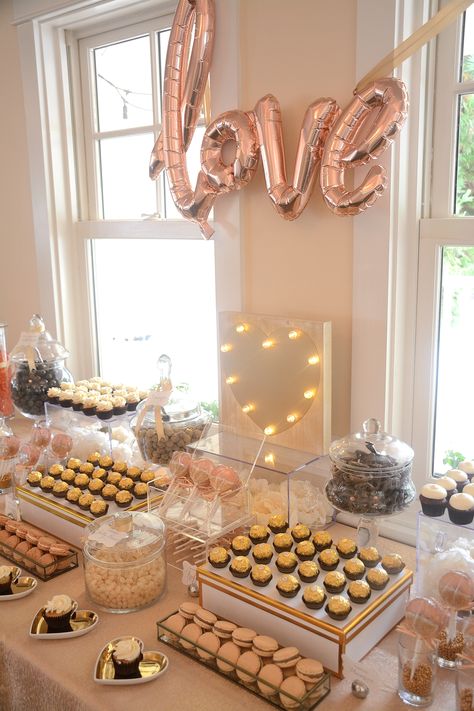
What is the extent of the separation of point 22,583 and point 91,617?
0.22 metres

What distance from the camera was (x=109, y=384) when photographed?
2283 mm

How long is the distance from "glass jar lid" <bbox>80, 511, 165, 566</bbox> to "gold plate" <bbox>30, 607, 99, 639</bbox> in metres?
0.10

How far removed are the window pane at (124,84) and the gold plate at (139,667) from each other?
5.61ft

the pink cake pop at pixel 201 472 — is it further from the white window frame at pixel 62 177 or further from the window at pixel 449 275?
the white window frame at pixel 62 177

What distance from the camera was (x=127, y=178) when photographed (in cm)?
244

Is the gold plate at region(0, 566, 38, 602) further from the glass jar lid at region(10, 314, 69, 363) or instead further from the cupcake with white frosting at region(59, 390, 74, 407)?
the glass jar lid at region(10, 314, 69, 363)

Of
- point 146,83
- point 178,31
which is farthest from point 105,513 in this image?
point 146,83

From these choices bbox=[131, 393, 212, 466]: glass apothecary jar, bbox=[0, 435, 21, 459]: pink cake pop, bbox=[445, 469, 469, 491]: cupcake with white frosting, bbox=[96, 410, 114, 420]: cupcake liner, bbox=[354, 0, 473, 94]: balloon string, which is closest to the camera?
bbox=[354, 0, 473, 94]: balloon string

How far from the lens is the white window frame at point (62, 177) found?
2.26 metres

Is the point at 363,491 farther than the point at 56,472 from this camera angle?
No

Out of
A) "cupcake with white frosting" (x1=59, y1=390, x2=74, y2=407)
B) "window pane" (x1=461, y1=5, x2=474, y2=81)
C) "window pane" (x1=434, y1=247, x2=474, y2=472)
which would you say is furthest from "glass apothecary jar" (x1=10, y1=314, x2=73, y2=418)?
"window pane" (x1=461, y1=5, x2=474, y2=81)

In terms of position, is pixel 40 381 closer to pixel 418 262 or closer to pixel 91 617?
pixel 91 617

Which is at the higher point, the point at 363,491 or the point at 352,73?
the point at 352,73

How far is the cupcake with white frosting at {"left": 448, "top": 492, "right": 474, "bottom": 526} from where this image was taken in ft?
4.20
